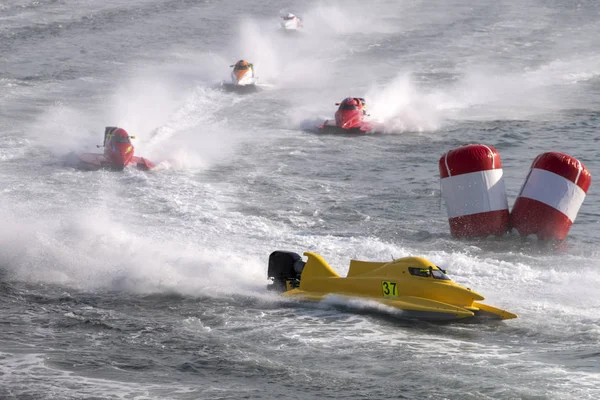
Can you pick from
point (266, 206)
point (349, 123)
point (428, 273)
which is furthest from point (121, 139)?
point (428, 273)

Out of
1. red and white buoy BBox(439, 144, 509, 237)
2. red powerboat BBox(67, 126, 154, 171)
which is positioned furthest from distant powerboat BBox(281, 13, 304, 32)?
red and white buoy BBox(439, 144, 509, 237)

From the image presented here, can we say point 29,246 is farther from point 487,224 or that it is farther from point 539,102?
point 539,102

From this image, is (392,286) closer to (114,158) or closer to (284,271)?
(284,271)

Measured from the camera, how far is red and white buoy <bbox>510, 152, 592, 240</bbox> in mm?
23172

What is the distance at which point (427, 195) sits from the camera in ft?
93.1

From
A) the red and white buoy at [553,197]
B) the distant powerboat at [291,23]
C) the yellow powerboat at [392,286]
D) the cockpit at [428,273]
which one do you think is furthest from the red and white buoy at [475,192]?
the distant powerboat at [291,23]

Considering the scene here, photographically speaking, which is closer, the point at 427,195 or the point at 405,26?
the point at 427,195

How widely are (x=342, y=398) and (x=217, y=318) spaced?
4.56 metres

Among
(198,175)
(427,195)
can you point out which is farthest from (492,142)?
(198,175)

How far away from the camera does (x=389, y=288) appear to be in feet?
61.6

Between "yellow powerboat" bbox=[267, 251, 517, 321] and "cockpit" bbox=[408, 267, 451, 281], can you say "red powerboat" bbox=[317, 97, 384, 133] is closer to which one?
"yellow powerboat" bbox=[267, 251, 517, 321]

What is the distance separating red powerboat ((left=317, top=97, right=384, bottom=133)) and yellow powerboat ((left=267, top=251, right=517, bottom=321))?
17.6 m

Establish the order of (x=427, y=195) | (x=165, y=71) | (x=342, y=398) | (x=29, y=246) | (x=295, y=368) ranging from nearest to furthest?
(x=342, y=398) → (x=295, y=368) → (x=29, y=246) → (x=427, y=195) → (x=165, y=71)

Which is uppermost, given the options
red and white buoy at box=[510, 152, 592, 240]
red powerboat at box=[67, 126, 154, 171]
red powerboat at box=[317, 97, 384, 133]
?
red powerboat at box=[317, 97, 384, 133]
